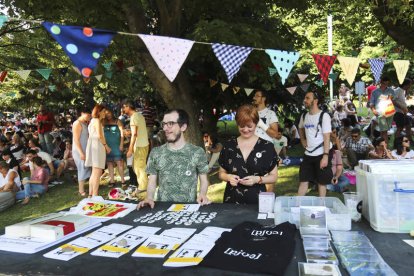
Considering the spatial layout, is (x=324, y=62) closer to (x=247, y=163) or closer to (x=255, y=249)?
(x=247, y=163)

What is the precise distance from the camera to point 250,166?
3.26 m

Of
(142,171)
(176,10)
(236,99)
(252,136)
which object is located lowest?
(142,171)

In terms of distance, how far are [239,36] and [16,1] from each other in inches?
179

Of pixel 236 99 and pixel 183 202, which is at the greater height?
pixel 236 99

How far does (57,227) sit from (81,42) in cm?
275

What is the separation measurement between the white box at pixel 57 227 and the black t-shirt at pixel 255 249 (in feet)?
3.22

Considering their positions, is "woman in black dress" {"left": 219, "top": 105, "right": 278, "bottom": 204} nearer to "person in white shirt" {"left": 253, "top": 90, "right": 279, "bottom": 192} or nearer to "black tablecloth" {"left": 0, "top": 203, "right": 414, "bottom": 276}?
"black tablecloth" {"left": 0, "top": 203, "right": 414, "bottom": 276}

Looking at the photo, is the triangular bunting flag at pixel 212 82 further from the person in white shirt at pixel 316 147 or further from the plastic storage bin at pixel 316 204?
the plastic storage bin at pixel 316 204

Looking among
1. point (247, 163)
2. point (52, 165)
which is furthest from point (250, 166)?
point (52, 165)

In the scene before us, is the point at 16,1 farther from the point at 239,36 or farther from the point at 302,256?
the point at 302,256

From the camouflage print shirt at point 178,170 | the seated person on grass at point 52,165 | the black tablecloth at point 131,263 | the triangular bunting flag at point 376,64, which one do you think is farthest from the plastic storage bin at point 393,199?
the seated person on grass at point 52,165

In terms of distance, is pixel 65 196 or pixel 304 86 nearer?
pixel 65 196

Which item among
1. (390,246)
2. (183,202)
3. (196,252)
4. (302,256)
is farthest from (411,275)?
(183,202)

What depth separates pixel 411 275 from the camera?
5.48ft
